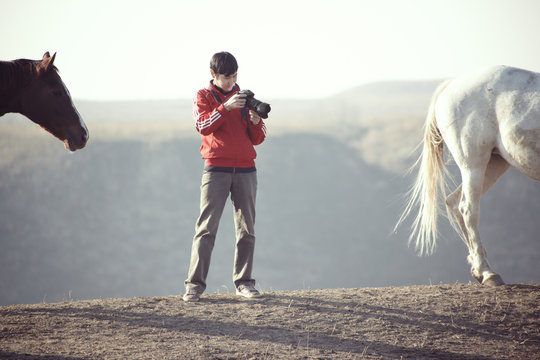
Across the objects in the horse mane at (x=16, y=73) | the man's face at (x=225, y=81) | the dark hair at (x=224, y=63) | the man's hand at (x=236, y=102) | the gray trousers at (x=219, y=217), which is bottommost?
the gray trousers at (x=219, y=217)

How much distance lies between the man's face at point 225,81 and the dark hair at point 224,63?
44 mm

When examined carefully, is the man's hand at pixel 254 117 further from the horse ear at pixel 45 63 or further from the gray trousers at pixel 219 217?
the horse ear at pixel 45 63

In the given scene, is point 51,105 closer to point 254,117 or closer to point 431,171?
point 254,117

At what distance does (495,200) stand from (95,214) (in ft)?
127

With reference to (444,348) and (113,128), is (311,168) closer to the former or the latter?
(113,128)

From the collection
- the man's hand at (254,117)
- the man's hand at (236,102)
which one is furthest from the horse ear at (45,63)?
the man's hand at (254,117)

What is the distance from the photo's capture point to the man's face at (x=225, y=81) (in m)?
4.10

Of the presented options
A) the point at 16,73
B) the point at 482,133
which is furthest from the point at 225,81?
the point at 482,133

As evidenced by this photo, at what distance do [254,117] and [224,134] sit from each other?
298 millimetres

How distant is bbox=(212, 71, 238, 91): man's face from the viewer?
410cm

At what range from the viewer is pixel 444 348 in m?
3.54

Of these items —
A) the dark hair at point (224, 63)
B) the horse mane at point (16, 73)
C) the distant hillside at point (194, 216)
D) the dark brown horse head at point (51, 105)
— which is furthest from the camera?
the distant hillside at point (194, 216)

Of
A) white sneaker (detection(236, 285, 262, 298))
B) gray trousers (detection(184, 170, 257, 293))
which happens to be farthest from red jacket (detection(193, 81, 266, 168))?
white sneaker (detection(236, 285, 262, 298))

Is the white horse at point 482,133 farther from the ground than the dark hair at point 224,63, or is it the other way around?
the dark hair at point 224,63
